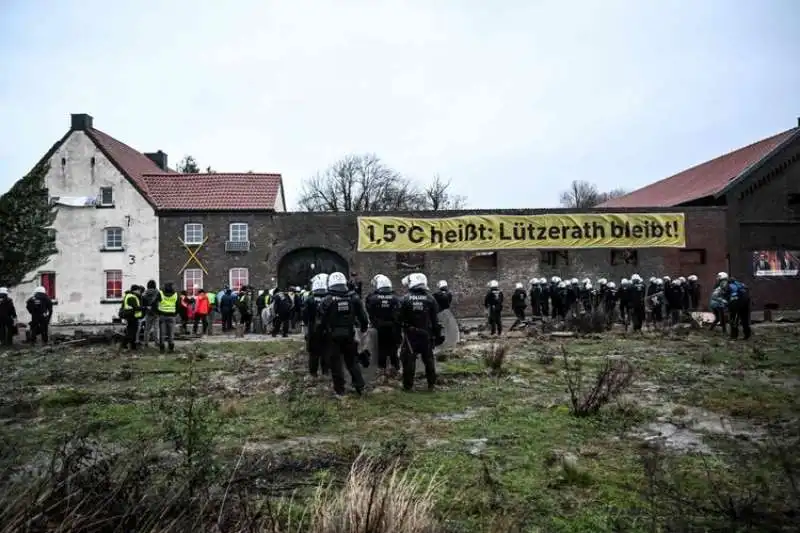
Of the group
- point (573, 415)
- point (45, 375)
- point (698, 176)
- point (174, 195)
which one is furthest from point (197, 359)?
point (698, 176)

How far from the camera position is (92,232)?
105ft

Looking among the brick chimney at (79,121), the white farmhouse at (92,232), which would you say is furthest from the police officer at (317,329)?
the brick chimney at (79,121)

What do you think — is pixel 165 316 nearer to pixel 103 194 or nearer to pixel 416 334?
pixel 416 334

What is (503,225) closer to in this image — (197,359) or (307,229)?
(307,229)

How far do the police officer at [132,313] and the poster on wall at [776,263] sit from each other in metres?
29.6

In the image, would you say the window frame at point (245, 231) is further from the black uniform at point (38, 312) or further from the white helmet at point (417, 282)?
the white helmet at point (417, 282)

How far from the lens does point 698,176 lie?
130 ft

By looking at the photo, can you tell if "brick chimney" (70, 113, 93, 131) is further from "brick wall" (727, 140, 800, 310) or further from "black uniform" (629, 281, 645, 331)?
"brick wall" (727, 140, 800, 310)

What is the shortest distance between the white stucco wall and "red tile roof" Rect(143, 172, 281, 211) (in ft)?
4.18

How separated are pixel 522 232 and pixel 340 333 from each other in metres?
24.0

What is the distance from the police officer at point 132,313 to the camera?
17125 millimetres

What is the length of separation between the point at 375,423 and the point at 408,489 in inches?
175

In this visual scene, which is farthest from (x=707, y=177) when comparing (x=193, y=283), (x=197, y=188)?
(x=193, y=283)

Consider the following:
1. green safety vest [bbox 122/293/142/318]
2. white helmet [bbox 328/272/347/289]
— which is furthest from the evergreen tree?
white helmet [bbox 328/272/347/289]
